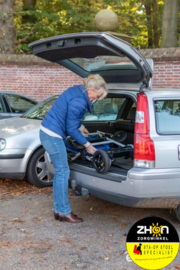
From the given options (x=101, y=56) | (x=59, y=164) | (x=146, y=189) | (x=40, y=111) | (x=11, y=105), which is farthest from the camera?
Result: (x=11, y=105)

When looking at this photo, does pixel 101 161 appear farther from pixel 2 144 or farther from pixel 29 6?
pixel 29 6

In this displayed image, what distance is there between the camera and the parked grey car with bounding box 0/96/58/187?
5754 millimetres

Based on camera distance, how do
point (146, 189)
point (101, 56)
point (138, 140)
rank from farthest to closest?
point (101, 56)
point (138, 140)
point (146, 189)

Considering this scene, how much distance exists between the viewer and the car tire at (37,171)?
598 centimetres

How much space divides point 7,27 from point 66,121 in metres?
11.5

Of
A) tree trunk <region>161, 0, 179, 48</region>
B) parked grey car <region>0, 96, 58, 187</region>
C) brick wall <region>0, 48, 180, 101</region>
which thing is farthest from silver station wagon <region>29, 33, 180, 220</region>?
tree trunk <region>161, 0, 179, 48</region>

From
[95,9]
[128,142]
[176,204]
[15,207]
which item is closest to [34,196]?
[15,207]

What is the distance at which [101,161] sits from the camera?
4.31m

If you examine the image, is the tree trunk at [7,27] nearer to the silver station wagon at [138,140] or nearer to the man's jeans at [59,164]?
the silver station wagon at [138,140]

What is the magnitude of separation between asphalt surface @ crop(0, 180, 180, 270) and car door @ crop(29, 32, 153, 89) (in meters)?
1.71

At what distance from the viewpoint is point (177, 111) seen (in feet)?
14.2

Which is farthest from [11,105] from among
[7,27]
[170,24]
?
[170,24]

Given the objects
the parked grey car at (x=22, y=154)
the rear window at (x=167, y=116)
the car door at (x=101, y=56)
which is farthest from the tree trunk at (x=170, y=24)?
the rear window at (x=167, y=116)

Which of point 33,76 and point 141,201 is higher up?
point 33,76
